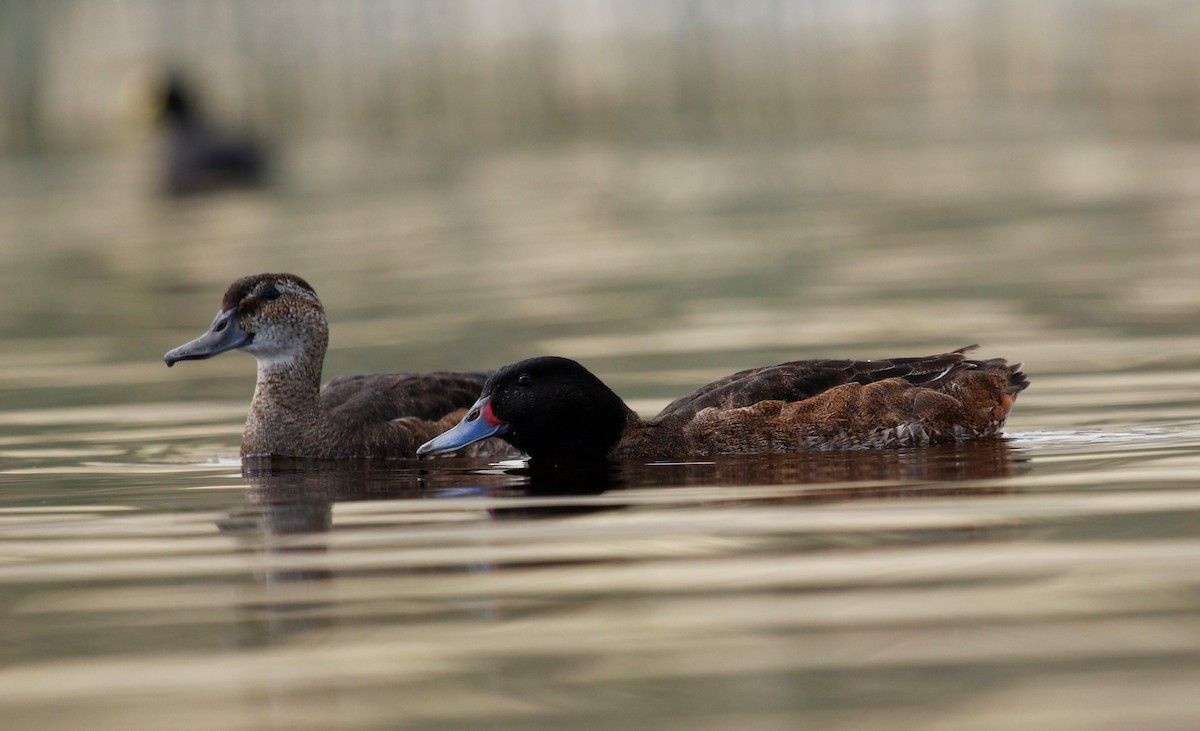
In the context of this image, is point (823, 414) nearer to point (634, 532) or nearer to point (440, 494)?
point (440, 494)

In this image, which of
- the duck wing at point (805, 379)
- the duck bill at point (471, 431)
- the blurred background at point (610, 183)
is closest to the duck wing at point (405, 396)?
the duck bill at point (471, 431)

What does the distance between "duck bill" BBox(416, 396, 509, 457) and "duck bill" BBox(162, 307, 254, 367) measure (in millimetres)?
1616

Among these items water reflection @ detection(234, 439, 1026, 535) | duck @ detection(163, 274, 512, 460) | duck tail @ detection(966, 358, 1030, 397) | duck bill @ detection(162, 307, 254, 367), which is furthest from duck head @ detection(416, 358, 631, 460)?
duck tail @ detection(966, 358, 1030, 397)

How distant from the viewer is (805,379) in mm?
9680

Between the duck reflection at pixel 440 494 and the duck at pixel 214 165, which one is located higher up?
the duck at pixel 214 165

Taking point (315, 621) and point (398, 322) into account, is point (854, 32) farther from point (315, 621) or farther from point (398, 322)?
point (315, 621)

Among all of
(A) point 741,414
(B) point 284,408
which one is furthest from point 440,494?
(B) point 284,408

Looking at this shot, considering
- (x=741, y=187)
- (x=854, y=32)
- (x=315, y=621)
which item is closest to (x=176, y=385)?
(x=315, y=621)

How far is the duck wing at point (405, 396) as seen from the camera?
10453 mm

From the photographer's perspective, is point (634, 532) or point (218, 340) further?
point (218, 340)

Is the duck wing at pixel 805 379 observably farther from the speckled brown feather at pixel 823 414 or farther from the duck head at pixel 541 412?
the duck head at pixel 541 412

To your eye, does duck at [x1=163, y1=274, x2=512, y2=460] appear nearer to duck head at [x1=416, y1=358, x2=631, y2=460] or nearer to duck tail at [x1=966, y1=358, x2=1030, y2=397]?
duck head at [x1=416, y1=358, x2=631, y2=460]

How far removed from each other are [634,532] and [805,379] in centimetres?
241

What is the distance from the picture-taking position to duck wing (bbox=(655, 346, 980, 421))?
9633 millimetres
